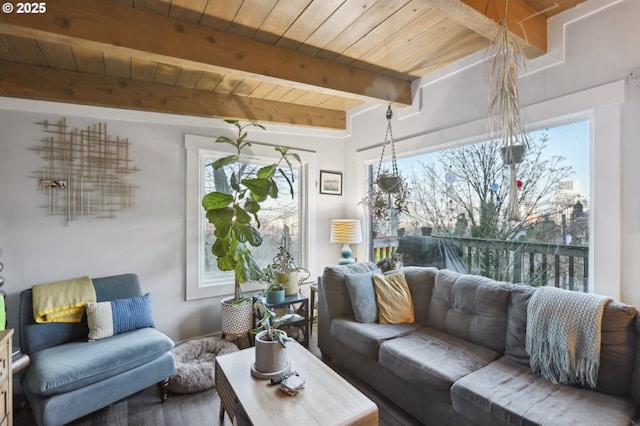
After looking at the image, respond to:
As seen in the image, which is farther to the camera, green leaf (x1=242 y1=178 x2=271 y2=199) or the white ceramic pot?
green leaf (x1=242 y1=178 x2=271 y2=199)

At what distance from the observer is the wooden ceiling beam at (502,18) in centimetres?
157

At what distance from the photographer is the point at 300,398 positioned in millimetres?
1514

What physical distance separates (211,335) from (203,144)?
203 cm

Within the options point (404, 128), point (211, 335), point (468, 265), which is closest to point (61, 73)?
point (211, 335)

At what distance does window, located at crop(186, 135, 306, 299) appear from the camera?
10.3 feet

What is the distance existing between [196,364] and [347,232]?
194cm

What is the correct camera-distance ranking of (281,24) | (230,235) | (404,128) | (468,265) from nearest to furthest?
(281,24) < (468,265) < (230,235) < (404,128)

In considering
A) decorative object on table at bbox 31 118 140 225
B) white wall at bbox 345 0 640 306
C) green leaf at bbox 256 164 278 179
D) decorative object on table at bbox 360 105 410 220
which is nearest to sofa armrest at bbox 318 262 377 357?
decorative object on table at bbox 360 105 410 220

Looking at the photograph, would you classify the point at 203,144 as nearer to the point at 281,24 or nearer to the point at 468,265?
the point at 281,24

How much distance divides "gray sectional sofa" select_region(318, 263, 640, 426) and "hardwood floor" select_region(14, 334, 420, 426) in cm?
10

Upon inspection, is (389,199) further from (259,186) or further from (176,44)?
(176,44)

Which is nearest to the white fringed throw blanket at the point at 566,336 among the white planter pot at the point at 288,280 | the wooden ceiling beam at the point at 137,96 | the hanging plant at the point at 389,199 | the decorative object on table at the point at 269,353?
the decorative object on table at the point at 269,353

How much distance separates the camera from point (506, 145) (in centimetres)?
181

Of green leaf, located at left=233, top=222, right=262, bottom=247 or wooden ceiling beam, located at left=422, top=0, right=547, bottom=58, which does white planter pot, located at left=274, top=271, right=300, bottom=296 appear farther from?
wooden ceiling beam, located at left=422, top=0, right=547, bottom=58
